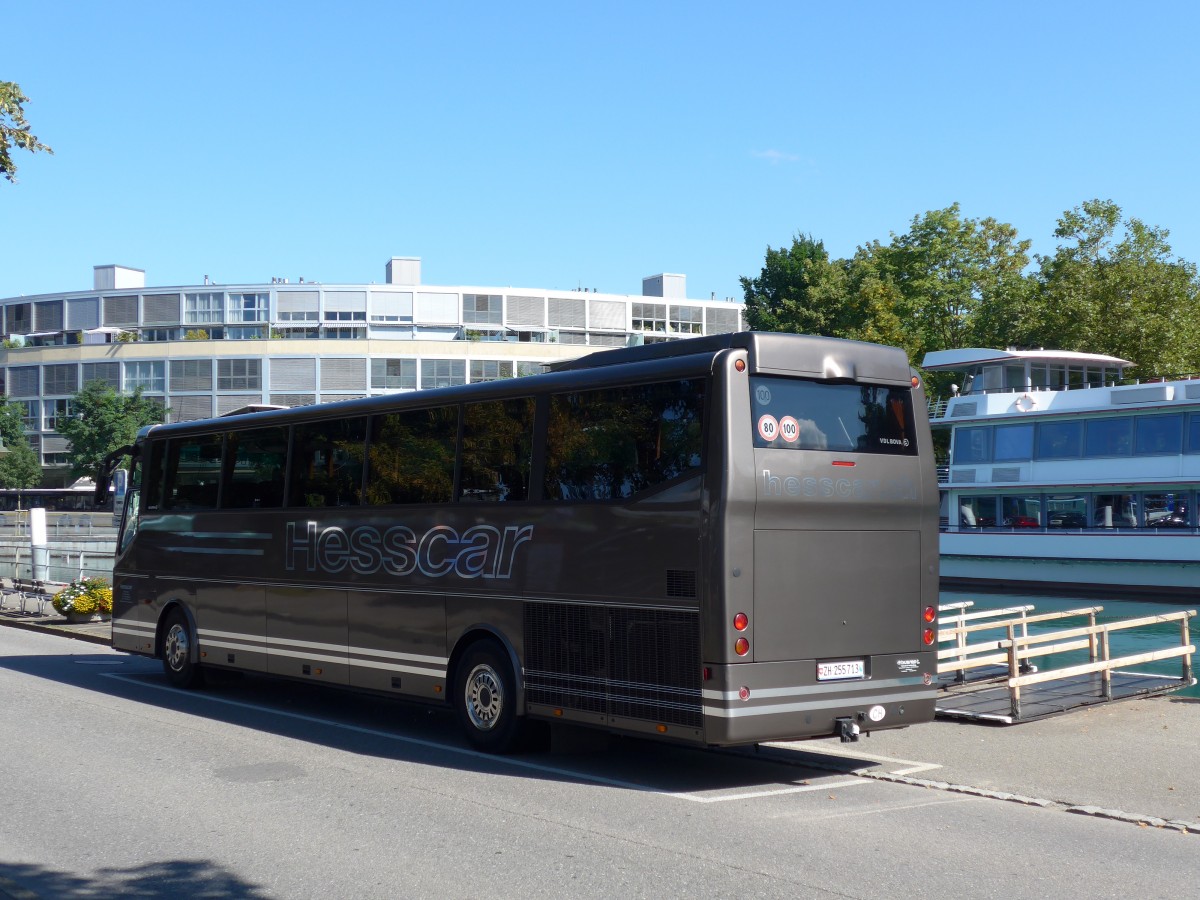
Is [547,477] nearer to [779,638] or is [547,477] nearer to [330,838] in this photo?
[779,638]

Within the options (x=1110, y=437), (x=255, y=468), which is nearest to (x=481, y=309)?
(x=1110, y=437)

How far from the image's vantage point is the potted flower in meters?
Answer: 23.4

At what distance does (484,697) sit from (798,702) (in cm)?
301

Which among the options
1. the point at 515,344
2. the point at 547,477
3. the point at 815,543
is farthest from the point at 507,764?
the point at 515,344

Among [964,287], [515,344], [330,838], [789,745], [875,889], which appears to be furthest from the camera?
[515,344]

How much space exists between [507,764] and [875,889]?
4491 mm

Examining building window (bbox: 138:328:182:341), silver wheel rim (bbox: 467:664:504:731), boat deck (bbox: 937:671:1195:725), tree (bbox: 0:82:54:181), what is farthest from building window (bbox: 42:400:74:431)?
silver wheel rim (bbox: 467:664:504:731)

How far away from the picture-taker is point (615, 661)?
9.97 m

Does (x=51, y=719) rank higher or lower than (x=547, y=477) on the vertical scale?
lower

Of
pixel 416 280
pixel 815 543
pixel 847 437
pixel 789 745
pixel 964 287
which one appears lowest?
pixel 789 745

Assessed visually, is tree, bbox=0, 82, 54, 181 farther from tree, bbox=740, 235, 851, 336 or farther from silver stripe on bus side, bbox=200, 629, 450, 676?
tree, bbox=740, 235, 851, 336

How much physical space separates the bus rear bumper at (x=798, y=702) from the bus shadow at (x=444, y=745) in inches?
20.6

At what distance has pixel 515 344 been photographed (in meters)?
104

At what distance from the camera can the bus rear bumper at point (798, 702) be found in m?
9.21
